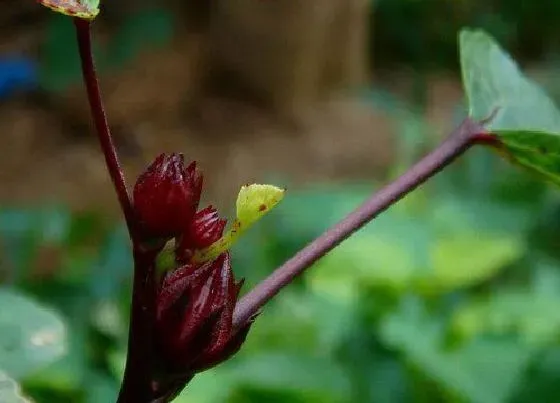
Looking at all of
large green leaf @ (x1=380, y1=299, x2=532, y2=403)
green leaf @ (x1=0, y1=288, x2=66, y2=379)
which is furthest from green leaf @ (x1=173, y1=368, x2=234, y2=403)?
green leaf @ (x1=0, y1=288, x2=66, y2=379)

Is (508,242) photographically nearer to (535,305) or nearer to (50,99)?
(535,305)

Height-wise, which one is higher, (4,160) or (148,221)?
(148,221)

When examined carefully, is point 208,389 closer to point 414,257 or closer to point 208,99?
point 414,257

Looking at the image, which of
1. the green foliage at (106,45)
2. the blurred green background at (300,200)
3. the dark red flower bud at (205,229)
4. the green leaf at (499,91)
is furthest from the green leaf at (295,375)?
the green foliage at (106,45)

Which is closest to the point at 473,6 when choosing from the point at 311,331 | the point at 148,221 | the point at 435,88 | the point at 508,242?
the point at 435,88

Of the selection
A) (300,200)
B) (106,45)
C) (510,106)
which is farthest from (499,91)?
(106,45)

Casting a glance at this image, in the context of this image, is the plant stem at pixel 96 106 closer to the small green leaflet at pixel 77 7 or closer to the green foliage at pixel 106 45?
the small green leaflet at pixel 77 7

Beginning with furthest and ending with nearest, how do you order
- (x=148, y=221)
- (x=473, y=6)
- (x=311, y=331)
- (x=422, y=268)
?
(x=473, y=6) → (x=422, y=268) → (x=311, y=331) → (x=148, y=221)

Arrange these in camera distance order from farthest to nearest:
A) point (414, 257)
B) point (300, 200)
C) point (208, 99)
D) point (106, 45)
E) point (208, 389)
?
point (208, 99)
point (106, 45)
point (300, 200)
point (414, 257)
point (208, 389)
